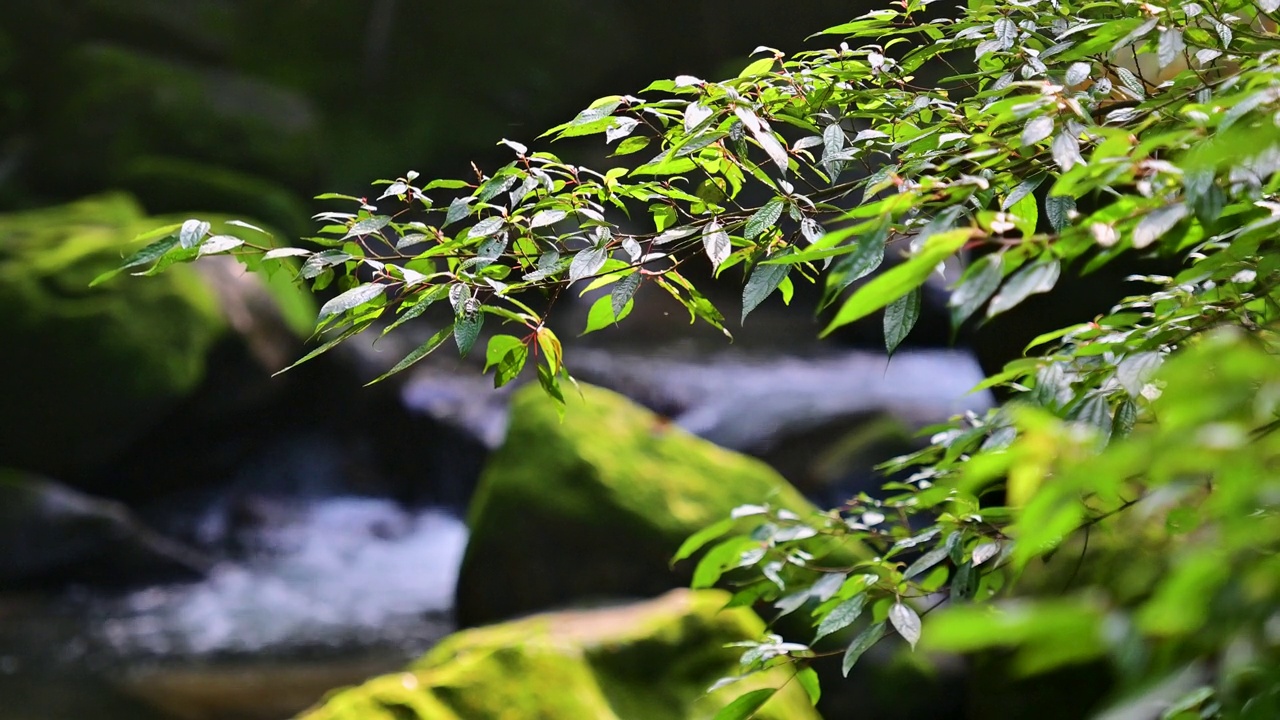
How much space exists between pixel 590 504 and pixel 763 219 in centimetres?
313

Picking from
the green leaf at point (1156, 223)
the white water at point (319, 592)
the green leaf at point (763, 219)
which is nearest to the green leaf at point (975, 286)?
the green leaf at point (1156, 223)

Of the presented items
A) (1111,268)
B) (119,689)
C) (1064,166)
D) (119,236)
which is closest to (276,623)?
(119,689)

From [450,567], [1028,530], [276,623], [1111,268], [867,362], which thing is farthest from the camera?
[867,362]

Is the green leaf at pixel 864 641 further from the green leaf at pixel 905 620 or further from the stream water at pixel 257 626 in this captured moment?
the stream water at pixel 257 626

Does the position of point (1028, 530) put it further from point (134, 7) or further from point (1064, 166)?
point (134, 7)

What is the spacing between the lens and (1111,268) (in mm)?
3467

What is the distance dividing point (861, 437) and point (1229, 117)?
5732 millimetres

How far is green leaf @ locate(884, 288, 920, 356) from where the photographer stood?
107cm

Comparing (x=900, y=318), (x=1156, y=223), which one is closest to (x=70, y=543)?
(x=900, y=318)

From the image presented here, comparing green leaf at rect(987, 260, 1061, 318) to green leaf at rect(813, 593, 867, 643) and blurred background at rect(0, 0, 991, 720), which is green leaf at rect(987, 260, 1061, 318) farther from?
blurred background at rect(0, 0, 991, 720)

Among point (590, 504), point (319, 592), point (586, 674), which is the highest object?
point (590, 504)

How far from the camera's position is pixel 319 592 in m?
6.63

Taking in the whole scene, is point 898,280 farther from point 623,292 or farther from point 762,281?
point 623,292

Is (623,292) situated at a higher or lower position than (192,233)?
lower
